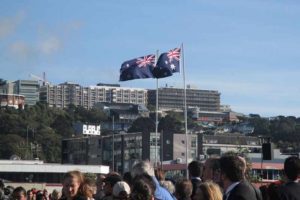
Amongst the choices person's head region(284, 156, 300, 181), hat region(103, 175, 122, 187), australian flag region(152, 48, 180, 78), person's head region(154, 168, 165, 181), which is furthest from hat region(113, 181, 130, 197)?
australian flag region(152, 48, 180, 78)

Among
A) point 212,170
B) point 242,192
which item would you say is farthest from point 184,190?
point 242,192

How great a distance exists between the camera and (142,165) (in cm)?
1191

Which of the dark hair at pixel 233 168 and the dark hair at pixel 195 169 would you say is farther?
the dark hair at pixel 195 169

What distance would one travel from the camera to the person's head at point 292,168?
1051cm

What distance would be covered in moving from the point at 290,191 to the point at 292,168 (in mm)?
373

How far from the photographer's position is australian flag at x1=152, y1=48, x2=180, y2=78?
57.0m

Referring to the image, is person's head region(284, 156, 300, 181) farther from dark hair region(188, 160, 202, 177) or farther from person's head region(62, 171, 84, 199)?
dark hair region(188, 160, 202, 177)

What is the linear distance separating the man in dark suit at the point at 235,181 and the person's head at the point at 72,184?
1.72 meters

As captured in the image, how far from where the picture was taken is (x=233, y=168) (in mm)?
9164

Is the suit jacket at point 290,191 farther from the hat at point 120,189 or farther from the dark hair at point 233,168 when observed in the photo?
the hat at point 120,189

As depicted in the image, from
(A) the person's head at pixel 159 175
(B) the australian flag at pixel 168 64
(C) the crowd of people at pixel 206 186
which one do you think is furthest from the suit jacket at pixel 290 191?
(B) the australian flag at pixel 168 64

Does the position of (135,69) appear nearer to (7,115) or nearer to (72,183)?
(72,183)

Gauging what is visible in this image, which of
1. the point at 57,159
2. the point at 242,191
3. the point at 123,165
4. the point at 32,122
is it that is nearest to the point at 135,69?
the point at 242,191

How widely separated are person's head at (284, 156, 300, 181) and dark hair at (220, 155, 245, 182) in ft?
4.64
